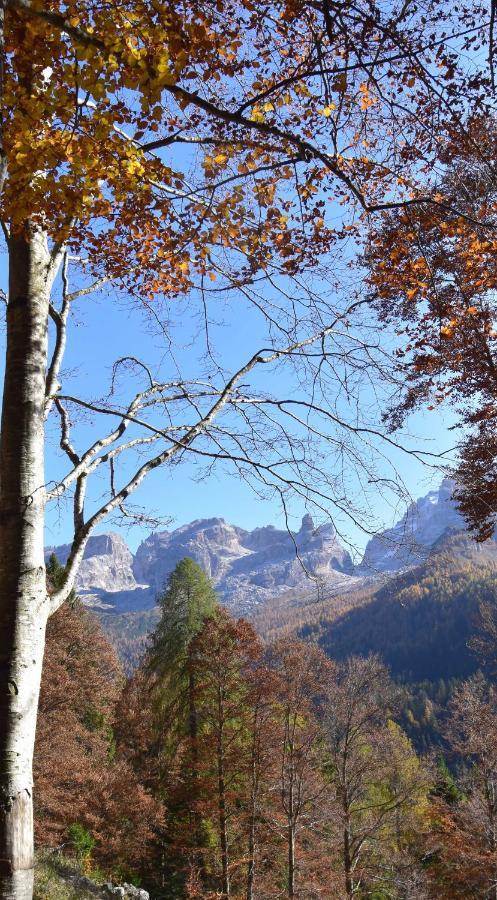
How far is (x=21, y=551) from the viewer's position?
212 cm

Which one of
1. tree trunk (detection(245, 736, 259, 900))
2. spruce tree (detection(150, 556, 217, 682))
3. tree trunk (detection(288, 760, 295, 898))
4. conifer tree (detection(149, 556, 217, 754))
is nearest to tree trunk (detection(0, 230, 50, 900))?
tree trunk (detection(245, 736, 259, 900))

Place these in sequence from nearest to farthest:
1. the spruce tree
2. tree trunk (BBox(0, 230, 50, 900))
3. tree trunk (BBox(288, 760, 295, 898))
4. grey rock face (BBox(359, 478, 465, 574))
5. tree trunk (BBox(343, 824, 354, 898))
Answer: tree trunk (BBox(0, 230, 50, 900)) < grey rock face (BBox(359, 478, 465, 574)) < tree trunk (BBox(288, 760, 295, 898)) < tree trunk (BBox(343, 824, 354, 898)) < the spruce tree

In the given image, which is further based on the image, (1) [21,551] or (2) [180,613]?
(2) [180,613]

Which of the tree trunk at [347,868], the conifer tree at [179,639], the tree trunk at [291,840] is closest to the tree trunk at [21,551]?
the tree trunk at [291,840]

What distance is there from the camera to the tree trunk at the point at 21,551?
182 centimetres

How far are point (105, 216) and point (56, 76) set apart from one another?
0.82 meters

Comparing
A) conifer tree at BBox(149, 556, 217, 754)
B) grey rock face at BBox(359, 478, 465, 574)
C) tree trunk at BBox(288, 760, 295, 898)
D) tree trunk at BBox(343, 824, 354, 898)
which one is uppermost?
grey rock face at BBox(359, 478, 465, 574)

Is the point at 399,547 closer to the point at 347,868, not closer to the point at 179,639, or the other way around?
the point at 347,868

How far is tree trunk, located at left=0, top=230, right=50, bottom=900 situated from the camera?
1823 millimetres

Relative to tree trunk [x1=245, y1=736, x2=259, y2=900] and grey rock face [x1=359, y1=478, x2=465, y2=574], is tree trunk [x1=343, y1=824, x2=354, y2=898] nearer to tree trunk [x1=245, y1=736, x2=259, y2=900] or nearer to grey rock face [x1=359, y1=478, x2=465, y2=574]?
tree trunk [x1=245, y1=736, x2=259, y2=900]

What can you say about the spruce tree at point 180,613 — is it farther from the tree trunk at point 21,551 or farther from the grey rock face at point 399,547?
the tree trunk at point 21,551

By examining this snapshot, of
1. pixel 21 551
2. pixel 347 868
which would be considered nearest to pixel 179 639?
pixel 347 868

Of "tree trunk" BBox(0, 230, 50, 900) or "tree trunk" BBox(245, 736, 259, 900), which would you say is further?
"tree trunk" BBox(245, 736, 259, 900)

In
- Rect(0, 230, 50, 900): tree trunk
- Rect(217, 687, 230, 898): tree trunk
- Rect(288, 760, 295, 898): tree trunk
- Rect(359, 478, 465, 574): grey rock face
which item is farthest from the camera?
Rect(288, 760, 295, 898): tree trunk
